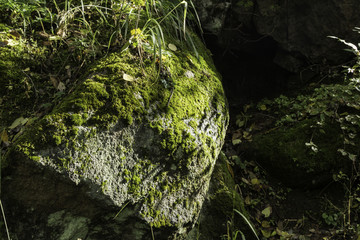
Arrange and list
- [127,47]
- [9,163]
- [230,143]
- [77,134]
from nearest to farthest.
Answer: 1. [9,163]
2. [77,134]
3. [127,47]
4. [230,143]

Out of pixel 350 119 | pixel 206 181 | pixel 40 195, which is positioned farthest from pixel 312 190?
pixel 40 195

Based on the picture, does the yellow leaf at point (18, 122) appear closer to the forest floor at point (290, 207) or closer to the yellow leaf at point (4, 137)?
the yellow leaf at point (4, 137)

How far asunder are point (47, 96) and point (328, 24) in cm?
352

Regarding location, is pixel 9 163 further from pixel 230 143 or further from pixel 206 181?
pixel 230 143

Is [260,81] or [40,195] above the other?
[40,195]

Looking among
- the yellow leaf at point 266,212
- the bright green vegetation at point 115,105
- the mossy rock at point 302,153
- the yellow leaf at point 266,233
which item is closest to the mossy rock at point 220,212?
the yellow leaf at point 266,233

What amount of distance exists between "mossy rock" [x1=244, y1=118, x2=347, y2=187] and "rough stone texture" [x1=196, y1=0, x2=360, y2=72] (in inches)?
47.9

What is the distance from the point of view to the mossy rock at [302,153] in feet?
9.83

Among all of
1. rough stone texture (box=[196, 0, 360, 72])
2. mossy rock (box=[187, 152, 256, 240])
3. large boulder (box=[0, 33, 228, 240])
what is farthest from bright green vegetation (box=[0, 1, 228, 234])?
rough stone texture (box=[196, 0, 360, 72])

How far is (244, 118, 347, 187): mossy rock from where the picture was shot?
2996 millimetres

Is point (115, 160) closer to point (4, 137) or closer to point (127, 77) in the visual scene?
point (127, 77)

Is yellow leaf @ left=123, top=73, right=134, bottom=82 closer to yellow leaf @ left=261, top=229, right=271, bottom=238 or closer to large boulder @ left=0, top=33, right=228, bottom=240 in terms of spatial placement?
large boulder @ left=0, top=33, right=228, bottom=240

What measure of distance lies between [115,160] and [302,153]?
7.17 ft

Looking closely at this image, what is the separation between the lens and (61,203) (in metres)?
1.63
